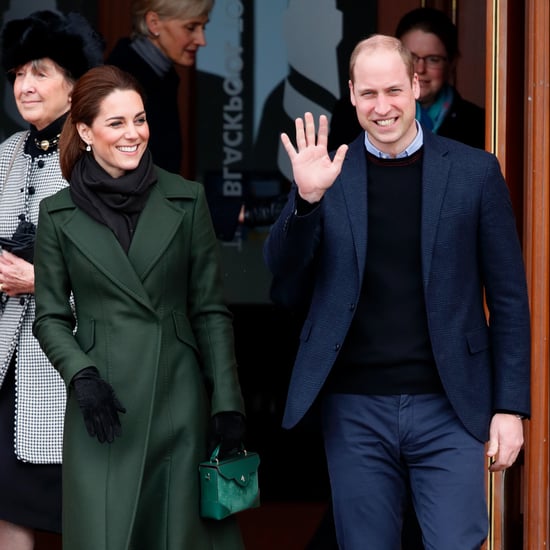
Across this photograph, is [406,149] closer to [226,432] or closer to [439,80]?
[226,432]

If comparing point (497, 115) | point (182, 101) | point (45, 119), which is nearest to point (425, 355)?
point (497, 115)

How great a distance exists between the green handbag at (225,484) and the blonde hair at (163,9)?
86.5 inches

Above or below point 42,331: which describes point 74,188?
above

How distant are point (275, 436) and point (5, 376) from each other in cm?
220

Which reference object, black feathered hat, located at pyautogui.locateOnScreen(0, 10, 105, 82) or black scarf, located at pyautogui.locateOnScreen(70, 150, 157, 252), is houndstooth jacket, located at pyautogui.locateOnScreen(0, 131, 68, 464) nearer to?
black feathered hat, located at pyautogui.locateOnScreen(0, 10, 105, 82)

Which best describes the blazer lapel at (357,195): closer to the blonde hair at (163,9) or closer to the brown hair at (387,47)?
the brown hair at (387,47)

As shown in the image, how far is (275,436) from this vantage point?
645cm

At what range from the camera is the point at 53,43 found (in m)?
4.57

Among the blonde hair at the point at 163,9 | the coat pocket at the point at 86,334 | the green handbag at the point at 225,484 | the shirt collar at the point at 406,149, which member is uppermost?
the blonde hair at the point at 163,9

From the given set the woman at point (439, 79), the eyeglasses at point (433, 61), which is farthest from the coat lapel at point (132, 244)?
the eyeglasses at point (433, 61)

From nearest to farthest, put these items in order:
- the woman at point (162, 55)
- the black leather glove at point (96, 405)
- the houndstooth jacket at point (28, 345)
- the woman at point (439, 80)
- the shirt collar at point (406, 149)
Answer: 1. the black leather glove at point (96, 405)
2. the shirt collar at point (406, 149)
3. the houndstooth jacket at point (28, 345)
4. the woman at point (439, 80)
5. the woman at point (162, 55)

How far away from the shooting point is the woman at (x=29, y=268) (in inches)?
171

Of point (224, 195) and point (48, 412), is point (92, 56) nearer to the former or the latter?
point (48, 412)

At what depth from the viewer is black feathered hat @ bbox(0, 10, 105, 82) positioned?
4.55 m
